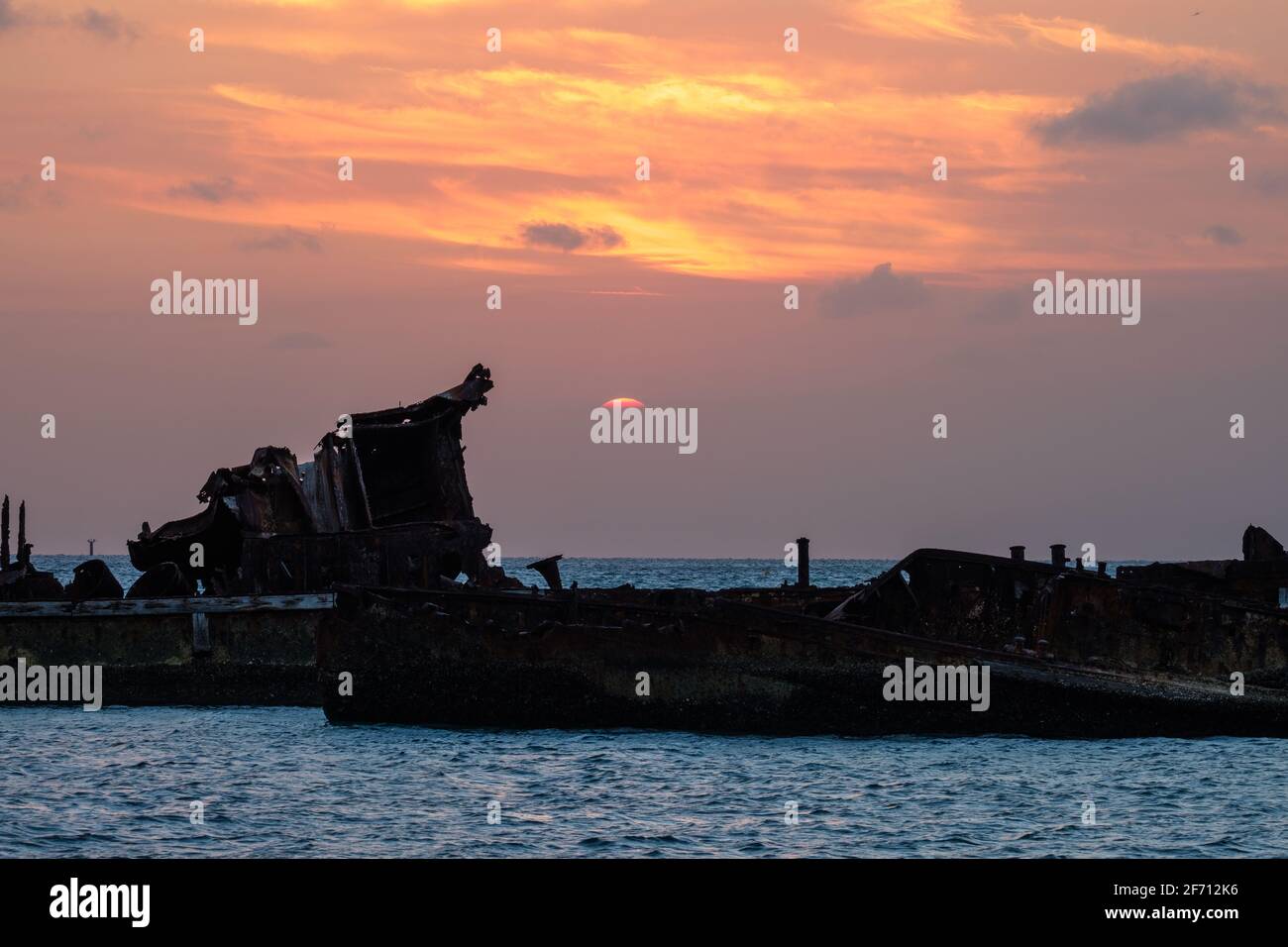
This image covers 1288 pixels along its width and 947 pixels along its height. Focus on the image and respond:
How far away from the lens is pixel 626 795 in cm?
1986

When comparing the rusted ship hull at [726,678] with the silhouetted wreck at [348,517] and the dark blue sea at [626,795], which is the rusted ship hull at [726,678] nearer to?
the dark blue sea at [626,795]

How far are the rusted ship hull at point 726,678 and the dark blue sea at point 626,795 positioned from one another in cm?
34

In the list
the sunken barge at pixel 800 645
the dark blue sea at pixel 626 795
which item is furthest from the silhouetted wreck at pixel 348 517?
the dark blue sea at pixel 626 795

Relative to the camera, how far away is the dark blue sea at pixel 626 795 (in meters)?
17.2

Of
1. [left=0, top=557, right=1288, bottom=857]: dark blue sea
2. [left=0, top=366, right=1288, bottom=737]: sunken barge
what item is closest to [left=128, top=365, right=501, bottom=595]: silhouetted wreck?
[left=0, top=366, right=1288, bottom=737]: sunken barge

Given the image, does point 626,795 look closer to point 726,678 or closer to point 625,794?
point 625,794

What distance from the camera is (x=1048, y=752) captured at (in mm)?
22734

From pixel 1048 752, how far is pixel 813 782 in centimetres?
412

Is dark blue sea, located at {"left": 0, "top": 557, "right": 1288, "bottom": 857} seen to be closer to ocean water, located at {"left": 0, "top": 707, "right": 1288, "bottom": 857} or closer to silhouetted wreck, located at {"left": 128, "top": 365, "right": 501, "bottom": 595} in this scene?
ocean water, located at {"left": 0, "top": 707, "right": 1288, "bottom": 857}

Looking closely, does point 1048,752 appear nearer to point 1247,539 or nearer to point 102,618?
point 1247,539

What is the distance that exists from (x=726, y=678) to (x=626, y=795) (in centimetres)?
403
